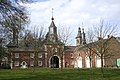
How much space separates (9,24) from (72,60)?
85810 millimetres

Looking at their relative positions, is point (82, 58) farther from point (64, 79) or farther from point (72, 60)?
point (64, 79)

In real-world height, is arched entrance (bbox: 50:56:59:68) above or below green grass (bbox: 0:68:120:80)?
above

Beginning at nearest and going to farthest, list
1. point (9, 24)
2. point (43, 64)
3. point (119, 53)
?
point (9, 24), point (119, 53), point (43, 64)

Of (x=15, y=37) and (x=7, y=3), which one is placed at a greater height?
(x=7, y=3)

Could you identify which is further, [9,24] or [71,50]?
[71,50]

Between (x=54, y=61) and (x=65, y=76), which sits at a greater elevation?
(x=54, y=61)

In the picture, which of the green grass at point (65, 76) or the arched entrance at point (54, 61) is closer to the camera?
the green grass at point (65, 76)

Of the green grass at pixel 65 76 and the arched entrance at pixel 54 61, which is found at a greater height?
the arched entrance at pixel 54 61

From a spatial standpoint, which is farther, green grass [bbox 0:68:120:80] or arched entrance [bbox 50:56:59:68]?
arched entrance [bbox 50:56:59:68]

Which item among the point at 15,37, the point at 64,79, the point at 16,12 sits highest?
the point at 16,12

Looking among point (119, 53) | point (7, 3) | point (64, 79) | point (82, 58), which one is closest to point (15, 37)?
point (7, 3)

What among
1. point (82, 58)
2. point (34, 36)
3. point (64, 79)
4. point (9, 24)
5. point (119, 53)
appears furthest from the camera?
point (82, 58)

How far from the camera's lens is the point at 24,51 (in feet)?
341

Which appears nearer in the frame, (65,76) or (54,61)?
(65,76)
